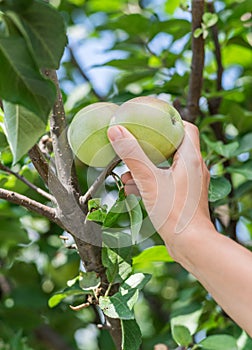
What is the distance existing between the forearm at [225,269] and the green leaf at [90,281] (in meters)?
0.21

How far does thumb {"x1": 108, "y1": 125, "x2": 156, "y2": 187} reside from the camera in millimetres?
819

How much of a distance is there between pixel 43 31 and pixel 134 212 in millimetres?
307

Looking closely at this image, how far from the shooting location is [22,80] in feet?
2.26

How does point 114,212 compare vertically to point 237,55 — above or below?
above

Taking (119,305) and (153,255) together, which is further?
(153,255)

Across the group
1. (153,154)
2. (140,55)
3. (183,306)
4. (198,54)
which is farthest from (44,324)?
(153,154)

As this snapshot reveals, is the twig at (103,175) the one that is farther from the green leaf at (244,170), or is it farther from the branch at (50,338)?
the branch at (50,338)

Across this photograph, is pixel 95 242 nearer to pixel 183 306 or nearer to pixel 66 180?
pixel 66 180

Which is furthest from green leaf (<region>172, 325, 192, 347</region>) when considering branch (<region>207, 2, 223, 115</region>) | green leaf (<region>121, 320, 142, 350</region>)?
branch (<region>207, 2, 223, 115</region>)

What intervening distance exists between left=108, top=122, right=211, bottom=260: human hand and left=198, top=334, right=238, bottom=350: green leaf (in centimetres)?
33

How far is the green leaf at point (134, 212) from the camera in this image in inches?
35.8

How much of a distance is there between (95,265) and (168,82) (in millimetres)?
530

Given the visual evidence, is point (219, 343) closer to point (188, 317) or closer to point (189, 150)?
point (188, 317)

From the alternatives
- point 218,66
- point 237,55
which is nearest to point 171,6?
point 237,55
